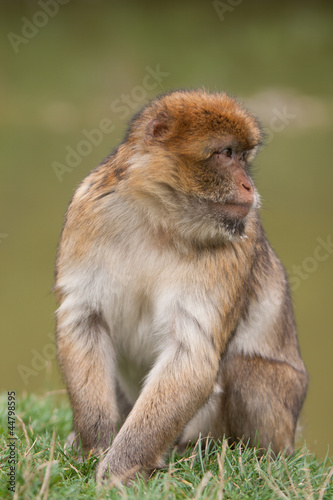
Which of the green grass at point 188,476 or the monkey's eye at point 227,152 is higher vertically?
the monkey's eye at point 227,152

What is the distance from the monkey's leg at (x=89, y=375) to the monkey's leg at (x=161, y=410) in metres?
0.20

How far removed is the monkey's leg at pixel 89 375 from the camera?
159 inches

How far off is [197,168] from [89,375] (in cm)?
129

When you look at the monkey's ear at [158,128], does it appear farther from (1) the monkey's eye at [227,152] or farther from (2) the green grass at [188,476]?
(2) the green grass at [188,476]

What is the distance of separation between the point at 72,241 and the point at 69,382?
0.79m

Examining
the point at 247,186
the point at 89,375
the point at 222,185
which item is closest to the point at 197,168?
the point at 222,185

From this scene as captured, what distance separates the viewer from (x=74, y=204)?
4266 millimetres

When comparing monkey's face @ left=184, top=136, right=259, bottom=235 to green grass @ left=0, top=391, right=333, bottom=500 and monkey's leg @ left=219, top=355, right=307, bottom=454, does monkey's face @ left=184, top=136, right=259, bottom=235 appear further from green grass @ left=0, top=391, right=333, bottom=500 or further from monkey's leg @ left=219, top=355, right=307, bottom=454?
green grass @ left=0, top=391, right=333, bottom=500

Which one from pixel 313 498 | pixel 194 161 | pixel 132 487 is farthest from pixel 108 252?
pixel 313 498

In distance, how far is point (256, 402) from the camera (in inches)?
177

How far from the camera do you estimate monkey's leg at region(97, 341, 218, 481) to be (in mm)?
3811

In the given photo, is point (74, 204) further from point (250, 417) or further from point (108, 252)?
point (250, 417)

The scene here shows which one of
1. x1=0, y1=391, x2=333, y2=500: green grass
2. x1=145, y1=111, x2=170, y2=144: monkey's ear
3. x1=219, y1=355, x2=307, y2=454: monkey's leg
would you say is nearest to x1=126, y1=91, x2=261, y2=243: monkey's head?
x1=145, y1=111, x2=170, y2=144: monkey's ear

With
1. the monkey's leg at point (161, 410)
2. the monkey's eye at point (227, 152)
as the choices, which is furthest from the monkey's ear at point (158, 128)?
the monkey's leg at point (161, 410)
